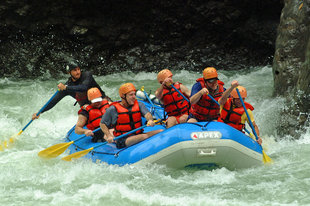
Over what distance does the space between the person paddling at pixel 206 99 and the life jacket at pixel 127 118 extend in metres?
0.69

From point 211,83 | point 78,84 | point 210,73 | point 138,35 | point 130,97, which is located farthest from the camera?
point 138,35

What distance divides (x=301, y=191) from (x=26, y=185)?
307 cm

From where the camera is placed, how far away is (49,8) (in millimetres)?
11633

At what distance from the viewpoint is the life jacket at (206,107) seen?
5703 mm

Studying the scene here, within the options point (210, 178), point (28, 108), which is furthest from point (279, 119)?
point (28, 108)

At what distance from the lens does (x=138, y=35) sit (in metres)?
12.5

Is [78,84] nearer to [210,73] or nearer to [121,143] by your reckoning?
[121,143]

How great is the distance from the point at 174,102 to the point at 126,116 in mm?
993

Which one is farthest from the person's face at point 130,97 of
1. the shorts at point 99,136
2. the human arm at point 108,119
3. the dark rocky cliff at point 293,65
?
the dark rocky cliff at point 293,65

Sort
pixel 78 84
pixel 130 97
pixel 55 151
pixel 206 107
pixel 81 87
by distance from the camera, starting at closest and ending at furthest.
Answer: pixel 130 97, pixel 206 107, pixel 55 151, pixel 81 87, pixel 78 84

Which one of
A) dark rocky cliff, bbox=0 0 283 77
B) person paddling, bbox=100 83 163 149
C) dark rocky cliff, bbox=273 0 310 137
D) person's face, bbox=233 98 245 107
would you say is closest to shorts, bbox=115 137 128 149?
person paddling, bbox=100 83 163 149

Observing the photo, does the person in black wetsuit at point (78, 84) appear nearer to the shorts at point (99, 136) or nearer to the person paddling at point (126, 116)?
the shorts at point (99, 136)

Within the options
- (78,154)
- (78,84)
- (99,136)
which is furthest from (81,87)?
(78,154)

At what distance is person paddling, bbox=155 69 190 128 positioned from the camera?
609 centimetres
